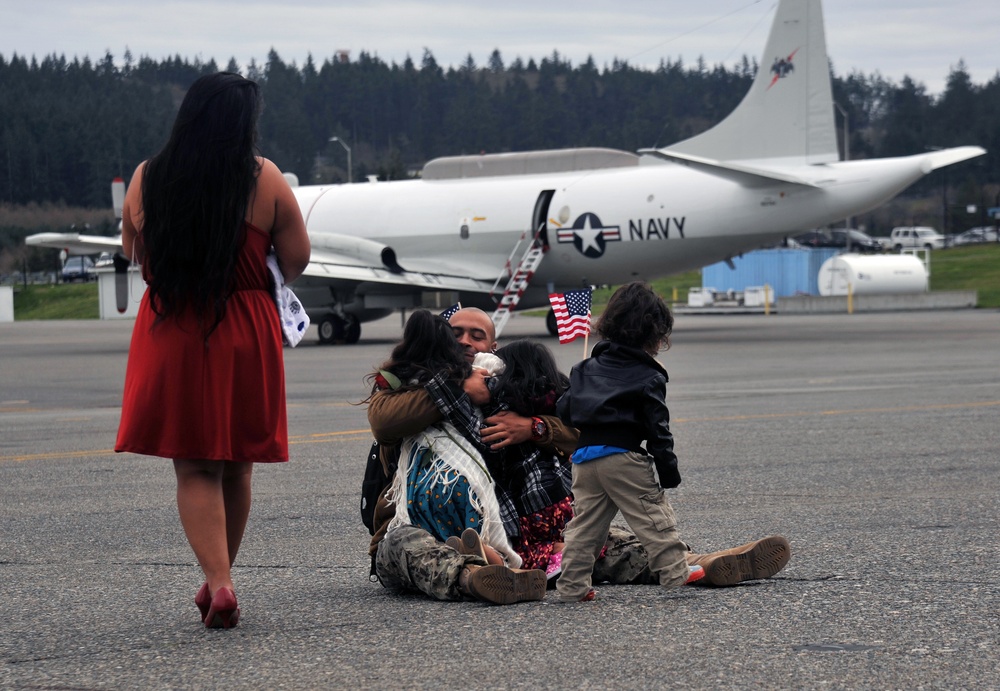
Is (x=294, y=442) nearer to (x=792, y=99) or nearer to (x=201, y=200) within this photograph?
(x=201, y=200)

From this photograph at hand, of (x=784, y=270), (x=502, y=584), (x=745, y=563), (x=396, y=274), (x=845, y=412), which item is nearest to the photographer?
(x=502, y=584)

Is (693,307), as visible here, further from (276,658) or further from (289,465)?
(276,658)

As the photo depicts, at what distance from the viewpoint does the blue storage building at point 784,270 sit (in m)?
54.2

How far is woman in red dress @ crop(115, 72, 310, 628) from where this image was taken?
4914mm

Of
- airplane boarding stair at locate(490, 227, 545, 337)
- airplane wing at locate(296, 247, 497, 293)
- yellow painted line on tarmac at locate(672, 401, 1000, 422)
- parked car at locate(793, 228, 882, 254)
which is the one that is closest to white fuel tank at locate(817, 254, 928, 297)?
airplane boarding stair at locate(490, 227, 545, 337)

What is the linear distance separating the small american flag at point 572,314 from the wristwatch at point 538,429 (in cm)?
215

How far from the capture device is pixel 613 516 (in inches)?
210

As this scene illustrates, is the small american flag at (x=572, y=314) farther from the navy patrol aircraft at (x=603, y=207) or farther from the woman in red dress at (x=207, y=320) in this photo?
the navy patrol aircraft at (x=603, y=207)

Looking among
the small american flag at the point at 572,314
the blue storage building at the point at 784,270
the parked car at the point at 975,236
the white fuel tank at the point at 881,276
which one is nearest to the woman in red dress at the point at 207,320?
the small american flag at the point at 572,314

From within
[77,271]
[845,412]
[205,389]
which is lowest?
[845,412]

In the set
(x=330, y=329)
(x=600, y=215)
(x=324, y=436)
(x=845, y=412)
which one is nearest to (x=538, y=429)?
(x=324, y=436)

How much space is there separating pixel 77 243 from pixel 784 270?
3177cm

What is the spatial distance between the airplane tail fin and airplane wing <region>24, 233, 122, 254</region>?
12.3 metres

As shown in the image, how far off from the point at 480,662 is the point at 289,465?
19.1 ft
